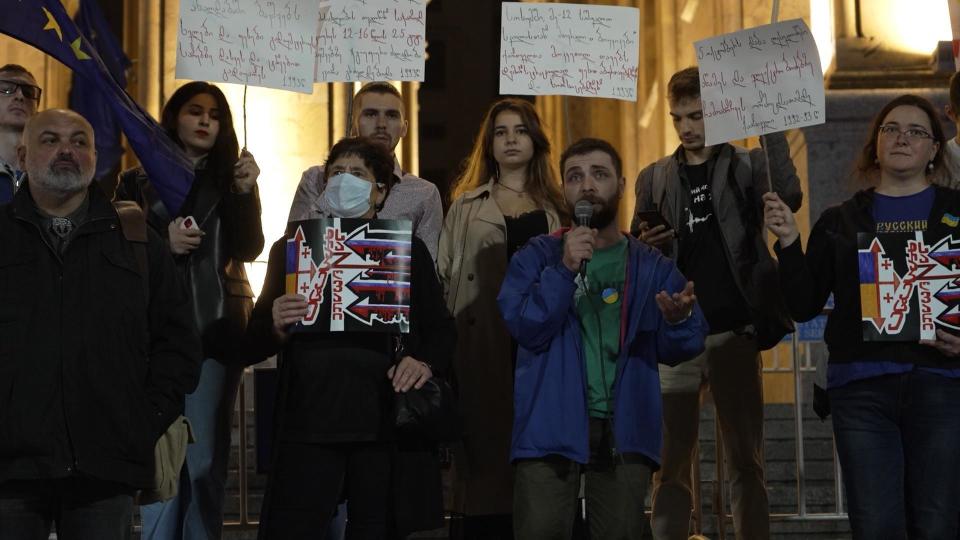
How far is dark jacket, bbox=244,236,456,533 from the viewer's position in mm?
6484

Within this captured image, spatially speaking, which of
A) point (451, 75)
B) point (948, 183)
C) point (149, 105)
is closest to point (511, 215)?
point (948, 183)

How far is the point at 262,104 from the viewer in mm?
14148

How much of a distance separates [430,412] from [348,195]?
40.6 inches

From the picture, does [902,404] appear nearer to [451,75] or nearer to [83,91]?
[83,91]

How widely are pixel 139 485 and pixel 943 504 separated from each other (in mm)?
3297

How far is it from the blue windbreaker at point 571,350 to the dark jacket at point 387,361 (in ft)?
1.08

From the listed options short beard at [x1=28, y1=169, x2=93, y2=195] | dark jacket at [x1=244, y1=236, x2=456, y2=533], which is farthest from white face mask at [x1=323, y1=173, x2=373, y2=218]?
short beard at [x1=28, y1=169, x2=93, y2=195]

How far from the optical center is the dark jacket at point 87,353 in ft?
18.7

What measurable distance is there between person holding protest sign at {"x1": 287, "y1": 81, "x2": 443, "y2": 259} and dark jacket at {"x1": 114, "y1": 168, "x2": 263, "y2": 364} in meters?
0.26

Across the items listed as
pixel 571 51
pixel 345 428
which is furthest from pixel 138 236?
pixel 571 51

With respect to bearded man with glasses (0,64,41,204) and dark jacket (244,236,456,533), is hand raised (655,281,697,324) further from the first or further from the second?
bearded man with glasses (0,64,41,204)

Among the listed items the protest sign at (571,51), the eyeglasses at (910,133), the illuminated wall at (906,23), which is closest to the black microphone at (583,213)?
the eyeglasses at (910,133)

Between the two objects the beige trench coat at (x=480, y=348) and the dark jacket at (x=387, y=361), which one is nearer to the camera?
the dark jacket at (x=387, y=361)

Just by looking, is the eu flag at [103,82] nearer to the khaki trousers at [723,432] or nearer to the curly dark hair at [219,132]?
the curly dark hair at [219,132]
